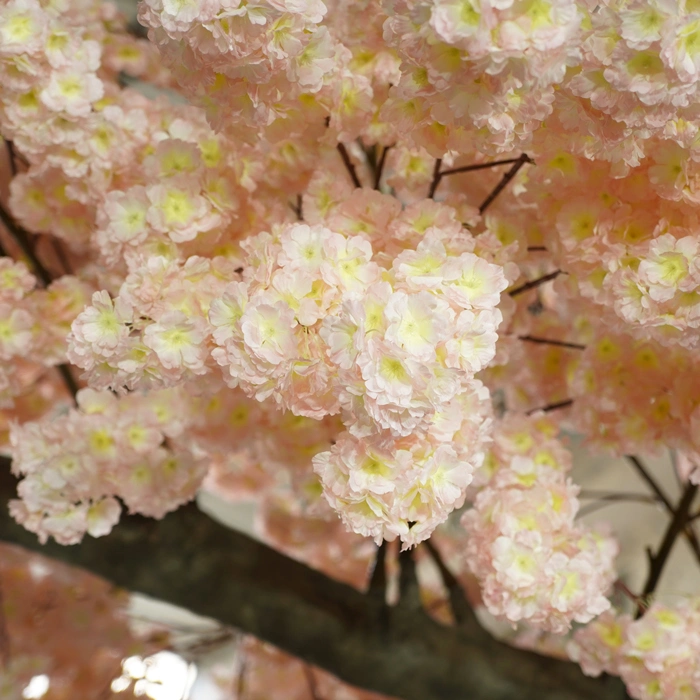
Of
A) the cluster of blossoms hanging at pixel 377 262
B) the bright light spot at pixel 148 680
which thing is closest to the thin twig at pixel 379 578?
the cluster of blossoms hanging at pixel 377 262

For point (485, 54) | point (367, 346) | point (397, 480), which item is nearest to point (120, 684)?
point (397, 480)

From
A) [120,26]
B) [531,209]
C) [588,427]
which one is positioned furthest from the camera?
[120,26]

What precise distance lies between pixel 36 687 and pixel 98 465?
957 millimetres

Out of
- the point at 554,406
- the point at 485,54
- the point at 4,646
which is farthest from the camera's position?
the point at 4,646

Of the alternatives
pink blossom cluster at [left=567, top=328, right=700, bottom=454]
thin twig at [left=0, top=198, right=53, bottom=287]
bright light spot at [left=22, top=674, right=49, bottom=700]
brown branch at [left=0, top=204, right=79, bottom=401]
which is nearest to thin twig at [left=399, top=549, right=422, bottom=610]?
pink blossom cluster at [left=567, top=328, right=700, bottom=454]

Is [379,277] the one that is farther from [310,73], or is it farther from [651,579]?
[651,579]

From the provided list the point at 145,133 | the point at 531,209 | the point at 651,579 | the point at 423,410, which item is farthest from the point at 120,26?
the point at 651,579

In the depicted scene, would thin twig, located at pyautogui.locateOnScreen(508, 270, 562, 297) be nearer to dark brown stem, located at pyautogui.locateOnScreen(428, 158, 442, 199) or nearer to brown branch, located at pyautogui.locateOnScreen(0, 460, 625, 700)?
dark brown stem, located at pyautogui.locateOnScreen(428, 158, 442, 199)

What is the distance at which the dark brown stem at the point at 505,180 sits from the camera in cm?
72

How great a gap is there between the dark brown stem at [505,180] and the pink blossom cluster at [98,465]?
416mm

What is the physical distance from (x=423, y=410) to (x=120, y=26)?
1.06 metres

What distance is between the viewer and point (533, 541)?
0.78m

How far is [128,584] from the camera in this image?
1.04 meters

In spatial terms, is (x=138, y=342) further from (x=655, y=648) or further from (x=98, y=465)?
(x=655, y=648)
